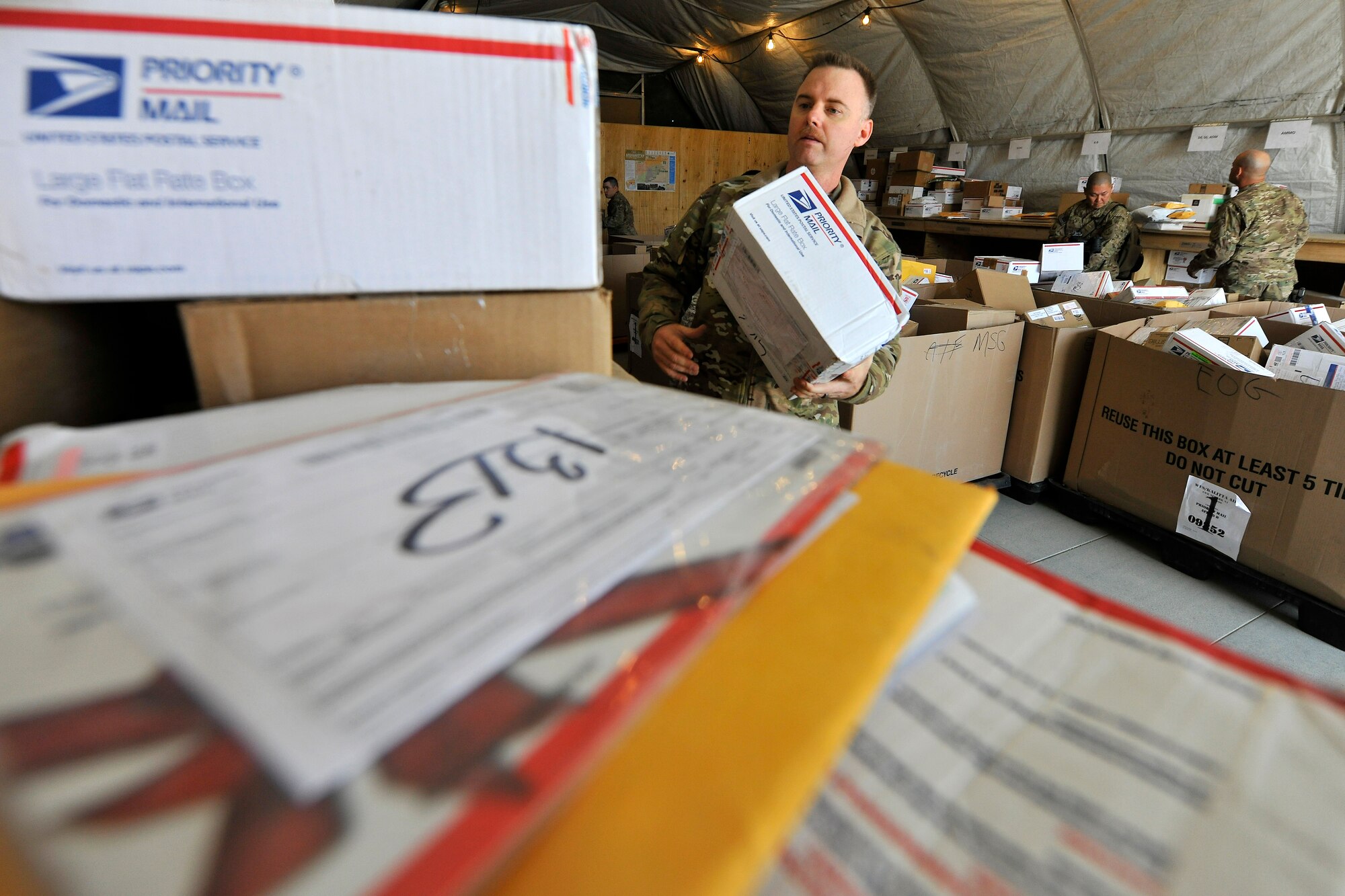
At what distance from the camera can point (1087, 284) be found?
271 cm

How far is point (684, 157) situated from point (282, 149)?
315 inches

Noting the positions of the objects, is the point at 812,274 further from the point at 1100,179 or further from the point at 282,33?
the point at 1100,179

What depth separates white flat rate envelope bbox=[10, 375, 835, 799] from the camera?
198 mm

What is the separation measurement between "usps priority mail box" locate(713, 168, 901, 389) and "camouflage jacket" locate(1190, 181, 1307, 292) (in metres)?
Result: 3.65

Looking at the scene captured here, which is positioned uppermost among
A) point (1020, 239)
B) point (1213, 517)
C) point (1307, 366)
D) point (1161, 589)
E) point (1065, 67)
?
point (1065, 67)

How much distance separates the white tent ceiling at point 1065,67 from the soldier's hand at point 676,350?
4.25 metres

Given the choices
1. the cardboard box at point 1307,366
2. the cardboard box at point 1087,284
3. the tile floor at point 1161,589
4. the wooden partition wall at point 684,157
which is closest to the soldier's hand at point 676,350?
the tile floor at point 1161,589

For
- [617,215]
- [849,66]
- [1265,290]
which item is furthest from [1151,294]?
[617,215]

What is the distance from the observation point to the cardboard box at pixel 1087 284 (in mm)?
2691

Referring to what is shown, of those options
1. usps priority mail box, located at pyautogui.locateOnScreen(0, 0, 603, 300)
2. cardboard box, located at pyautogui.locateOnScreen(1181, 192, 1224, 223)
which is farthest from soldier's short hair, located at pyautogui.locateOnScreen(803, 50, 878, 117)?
cardboard box, located at pyautogui.locateOnScreen(1181, 192, 1224, 223)

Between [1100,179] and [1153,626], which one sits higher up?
[1100,179]

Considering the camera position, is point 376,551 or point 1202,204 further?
point 1202,204

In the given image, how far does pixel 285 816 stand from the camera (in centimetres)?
17

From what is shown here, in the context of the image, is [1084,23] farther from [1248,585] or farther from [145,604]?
[145,604]
